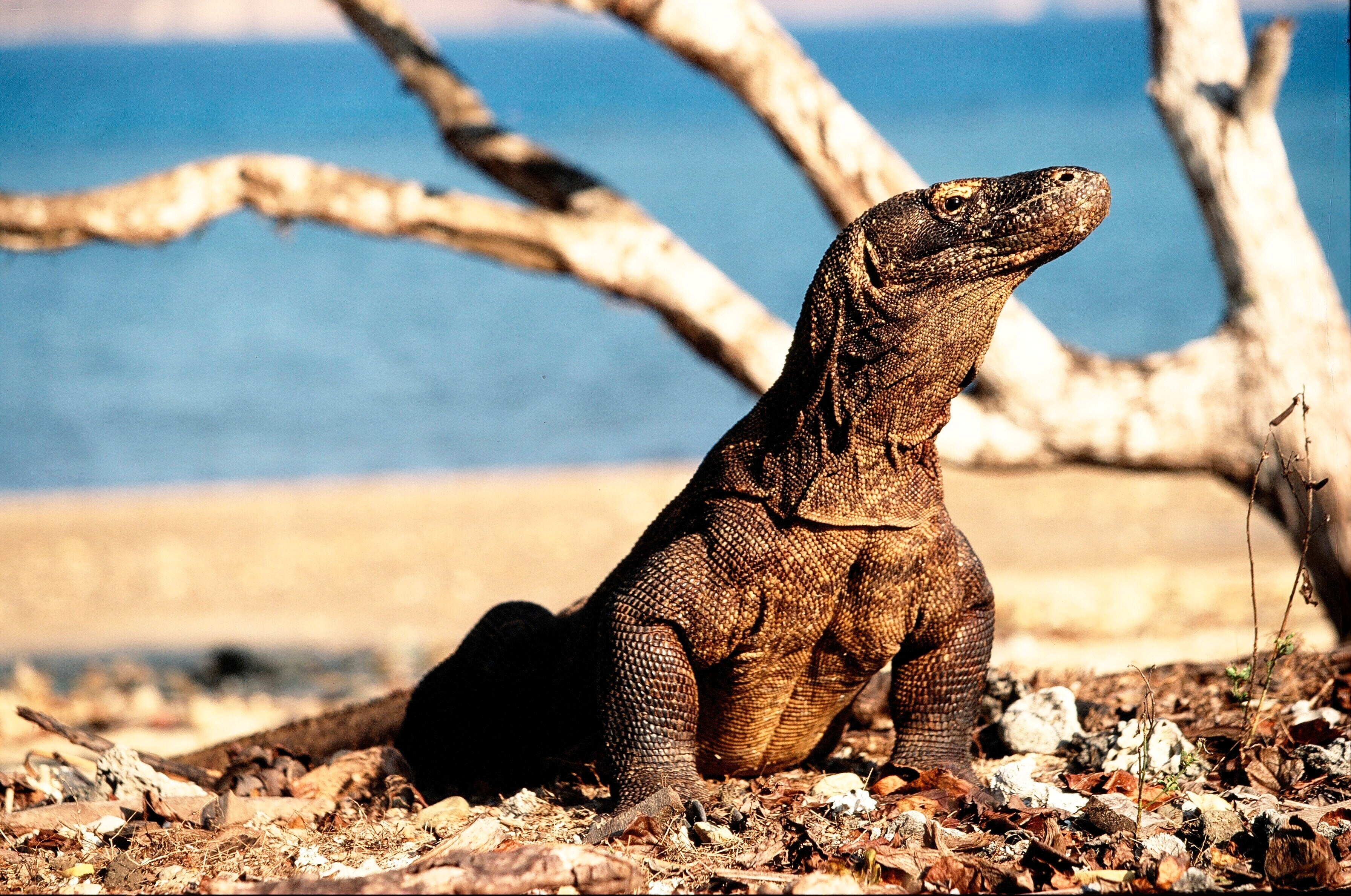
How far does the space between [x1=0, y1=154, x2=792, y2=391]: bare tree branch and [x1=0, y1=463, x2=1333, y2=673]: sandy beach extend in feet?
9.81

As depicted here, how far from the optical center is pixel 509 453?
21.6m

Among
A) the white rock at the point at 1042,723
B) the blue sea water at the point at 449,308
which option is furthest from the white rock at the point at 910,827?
the blue sea water at the point at 449,308

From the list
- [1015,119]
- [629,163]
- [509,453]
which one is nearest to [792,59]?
[509,453]

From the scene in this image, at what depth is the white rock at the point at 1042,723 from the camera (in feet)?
16.9

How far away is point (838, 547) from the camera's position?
4262 mm

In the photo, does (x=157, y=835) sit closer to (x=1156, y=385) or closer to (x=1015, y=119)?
(x=1156, y=385)

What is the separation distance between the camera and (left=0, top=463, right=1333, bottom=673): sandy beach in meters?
11.3

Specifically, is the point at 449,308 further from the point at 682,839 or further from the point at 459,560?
the point at 682,839

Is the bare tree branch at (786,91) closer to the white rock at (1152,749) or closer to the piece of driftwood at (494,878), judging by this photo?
the white rock at (1152,749)

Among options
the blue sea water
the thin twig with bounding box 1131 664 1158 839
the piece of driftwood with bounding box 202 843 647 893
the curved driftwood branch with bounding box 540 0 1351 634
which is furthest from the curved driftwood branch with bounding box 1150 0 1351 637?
the piece of driftwood with bounding box 202 843 647 893

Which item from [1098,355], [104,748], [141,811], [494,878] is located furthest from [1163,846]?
[1098,355]

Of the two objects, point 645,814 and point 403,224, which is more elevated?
point 403,224

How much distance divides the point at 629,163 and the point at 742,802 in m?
64.1

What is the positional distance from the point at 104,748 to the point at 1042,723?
338 cm
